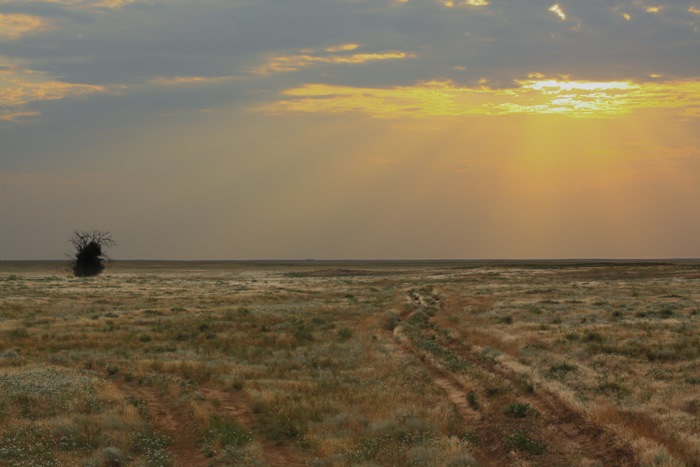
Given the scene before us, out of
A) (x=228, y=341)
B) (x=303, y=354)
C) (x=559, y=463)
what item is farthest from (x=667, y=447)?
(x=228, y=341)

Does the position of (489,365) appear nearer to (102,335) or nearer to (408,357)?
(408,357)

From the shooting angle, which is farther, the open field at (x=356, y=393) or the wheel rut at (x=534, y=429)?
the open field at (x=356, y=393)

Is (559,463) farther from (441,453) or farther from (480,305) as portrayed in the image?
(480,305)

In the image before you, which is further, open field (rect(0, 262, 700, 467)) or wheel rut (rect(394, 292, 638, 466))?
open field (rect(0, 262, 700, 467))

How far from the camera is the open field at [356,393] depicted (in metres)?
13.8

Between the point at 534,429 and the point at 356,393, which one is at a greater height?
the point at 534,429

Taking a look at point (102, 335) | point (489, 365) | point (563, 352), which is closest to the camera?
point (489, 365)

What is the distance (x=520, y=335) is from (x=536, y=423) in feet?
53.1

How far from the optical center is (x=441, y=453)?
13078 millimetres

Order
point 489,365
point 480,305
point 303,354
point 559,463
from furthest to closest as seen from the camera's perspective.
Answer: point 480,305, point 303,354, point 489,365, point 559,463

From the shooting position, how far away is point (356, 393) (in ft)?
64.4

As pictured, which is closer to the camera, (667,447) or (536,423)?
(667,447)

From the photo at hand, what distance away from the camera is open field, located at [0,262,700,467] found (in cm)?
1381

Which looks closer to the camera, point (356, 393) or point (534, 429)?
point (534, 429)
